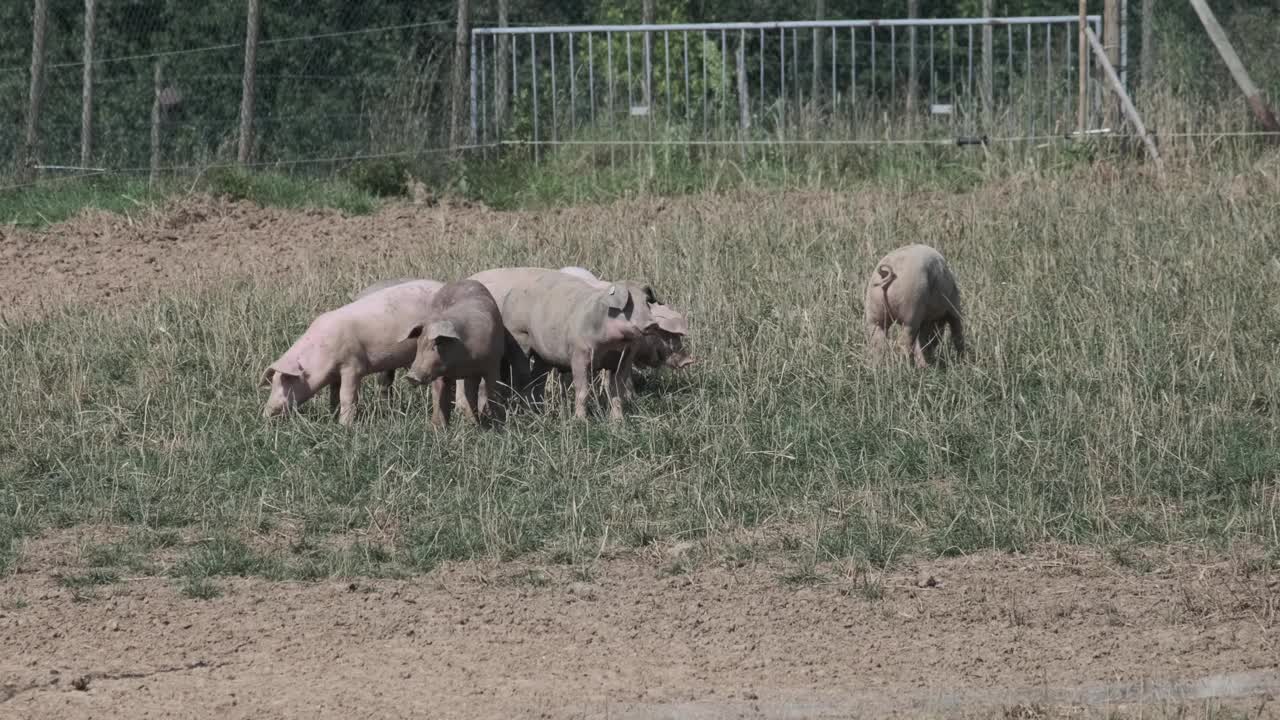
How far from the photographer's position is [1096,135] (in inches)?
573

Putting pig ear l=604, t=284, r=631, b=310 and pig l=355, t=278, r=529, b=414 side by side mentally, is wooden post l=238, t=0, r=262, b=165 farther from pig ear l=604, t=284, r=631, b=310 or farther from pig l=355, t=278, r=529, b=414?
Answer: pig ear l=604, t=284, r=631, b=310

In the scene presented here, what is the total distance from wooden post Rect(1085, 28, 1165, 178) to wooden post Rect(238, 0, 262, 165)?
23.0ft

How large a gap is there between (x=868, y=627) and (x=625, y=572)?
994mm

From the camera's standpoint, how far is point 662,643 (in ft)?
17.5

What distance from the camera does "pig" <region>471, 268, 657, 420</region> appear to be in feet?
25.2

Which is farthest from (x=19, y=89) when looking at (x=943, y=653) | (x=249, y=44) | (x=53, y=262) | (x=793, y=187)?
(x=943, y=653)

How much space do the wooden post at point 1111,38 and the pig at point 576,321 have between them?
791cm

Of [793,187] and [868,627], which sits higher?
Result: [793,187]

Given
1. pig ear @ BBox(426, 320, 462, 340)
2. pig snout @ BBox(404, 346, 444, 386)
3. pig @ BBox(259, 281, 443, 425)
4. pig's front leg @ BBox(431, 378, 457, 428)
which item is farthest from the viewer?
pig @ BBox(259, 281, 443, 425)

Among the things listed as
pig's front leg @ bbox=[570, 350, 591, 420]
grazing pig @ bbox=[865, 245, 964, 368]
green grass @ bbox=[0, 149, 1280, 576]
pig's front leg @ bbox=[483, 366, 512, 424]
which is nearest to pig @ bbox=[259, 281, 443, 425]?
green grass @ bbox=[0, 149, 1280, 576]

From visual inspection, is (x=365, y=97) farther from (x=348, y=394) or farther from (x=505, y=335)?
(x=348, y=394)

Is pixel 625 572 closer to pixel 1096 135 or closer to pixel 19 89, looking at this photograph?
pixel 1096 135

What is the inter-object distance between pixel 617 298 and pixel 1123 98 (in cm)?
790

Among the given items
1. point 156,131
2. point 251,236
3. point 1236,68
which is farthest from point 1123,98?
point 156,131
